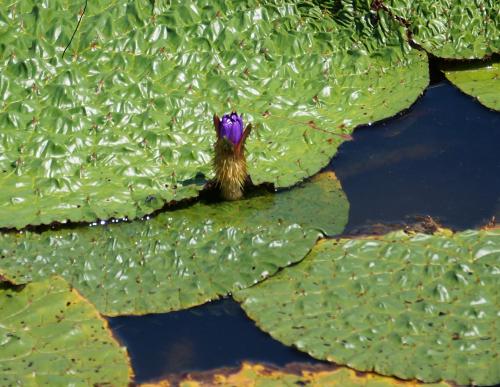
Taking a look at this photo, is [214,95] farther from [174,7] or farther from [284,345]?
[284,345]

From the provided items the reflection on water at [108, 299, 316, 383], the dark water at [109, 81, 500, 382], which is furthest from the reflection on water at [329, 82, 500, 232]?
the reflection on water at [108, 299, 316, 383]

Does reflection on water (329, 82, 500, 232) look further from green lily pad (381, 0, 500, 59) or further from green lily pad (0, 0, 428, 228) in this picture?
green lily pad (381, 0, 500, 59)

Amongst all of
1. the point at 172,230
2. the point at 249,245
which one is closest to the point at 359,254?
the point at 249,245

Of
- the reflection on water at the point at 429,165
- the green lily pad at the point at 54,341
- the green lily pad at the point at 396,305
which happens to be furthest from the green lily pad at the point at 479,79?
the green lily pad at the point at 54,341

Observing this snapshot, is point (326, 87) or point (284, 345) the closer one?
point (284, 345)

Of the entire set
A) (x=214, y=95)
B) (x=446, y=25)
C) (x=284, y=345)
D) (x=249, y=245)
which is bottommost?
(x=284, y=345)

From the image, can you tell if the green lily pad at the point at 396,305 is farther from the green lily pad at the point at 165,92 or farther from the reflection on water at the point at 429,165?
the green lily pad at the point at 165,92

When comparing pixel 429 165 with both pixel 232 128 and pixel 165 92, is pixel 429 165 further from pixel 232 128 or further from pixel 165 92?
pixel 165 92
